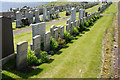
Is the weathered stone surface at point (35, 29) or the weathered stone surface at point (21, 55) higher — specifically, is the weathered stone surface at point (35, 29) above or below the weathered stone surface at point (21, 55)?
above

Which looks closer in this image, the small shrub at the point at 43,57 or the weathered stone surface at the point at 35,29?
the small shrub at the point at 43,57

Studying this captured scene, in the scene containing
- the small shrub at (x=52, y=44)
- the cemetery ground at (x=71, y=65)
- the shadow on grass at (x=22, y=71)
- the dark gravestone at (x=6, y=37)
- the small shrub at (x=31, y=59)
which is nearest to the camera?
the shadow on grass at (x=22, y=71)

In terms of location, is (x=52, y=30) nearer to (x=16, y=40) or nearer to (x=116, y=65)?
(x=16, y=40)

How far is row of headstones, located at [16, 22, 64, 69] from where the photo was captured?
7.55m

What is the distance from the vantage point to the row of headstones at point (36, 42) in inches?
297

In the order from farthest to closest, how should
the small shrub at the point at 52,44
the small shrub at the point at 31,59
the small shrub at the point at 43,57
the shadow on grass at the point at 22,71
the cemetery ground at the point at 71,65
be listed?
the small shrub at the point at 52,44
the small shrub at the point at 43,57
the small shrub at the point at 31,59
the cemetery ground at the point at 71,65
the shadow on grass at the point at 22,71

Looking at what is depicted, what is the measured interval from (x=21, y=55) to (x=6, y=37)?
1.20m

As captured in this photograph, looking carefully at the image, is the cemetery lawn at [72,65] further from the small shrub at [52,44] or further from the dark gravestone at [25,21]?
the dark gravestone at [25,21]

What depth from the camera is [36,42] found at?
9219 mm

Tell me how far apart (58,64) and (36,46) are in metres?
1.74

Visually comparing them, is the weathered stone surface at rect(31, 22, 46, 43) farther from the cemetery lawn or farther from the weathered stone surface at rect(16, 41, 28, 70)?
the weathered stone surface at rect(16, 41, 28, 70)

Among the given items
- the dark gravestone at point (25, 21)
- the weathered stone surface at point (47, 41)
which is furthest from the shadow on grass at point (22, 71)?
the dark gravestone at point (25, 21)

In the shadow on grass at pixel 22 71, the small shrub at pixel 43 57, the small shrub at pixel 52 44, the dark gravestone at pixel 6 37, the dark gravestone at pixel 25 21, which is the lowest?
the shadow on grass at pixel 22 71

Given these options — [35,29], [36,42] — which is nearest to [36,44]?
[36,42]
